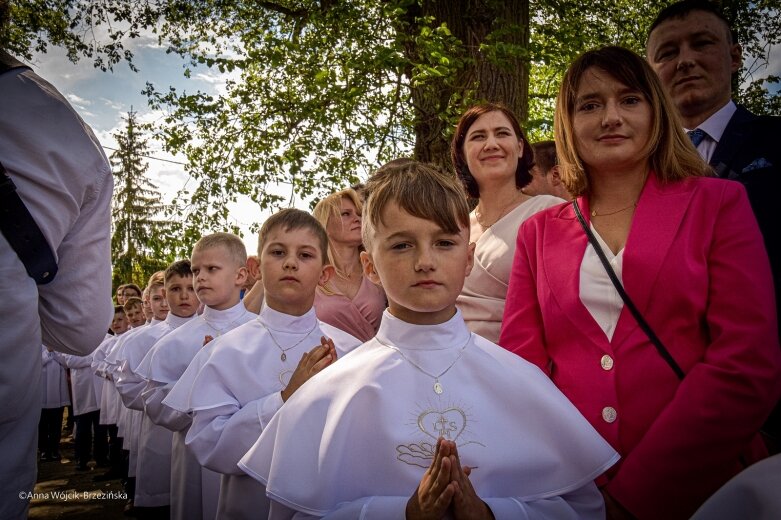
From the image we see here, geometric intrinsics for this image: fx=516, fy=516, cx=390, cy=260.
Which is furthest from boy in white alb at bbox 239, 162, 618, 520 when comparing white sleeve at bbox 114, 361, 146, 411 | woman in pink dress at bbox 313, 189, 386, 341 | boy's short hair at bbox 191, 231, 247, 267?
white sleeve at bbox 114, 361, 146, 411

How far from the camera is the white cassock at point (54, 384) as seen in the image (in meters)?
11.8

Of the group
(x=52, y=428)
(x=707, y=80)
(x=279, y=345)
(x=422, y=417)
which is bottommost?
(x=52, y=428)

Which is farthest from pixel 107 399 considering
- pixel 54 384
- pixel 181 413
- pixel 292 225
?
pixel 292 225

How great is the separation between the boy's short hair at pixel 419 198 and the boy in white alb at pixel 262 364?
2.65ft

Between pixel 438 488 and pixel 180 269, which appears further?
pixel 180 269

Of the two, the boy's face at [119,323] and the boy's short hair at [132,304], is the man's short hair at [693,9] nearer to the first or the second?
the boy's short hair at [132,304]

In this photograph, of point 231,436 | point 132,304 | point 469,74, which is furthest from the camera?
point 132,304

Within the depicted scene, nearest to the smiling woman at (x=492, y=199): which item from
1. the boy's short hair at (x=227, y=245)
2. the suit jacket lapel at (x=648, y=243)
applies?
the suit jacket lapel at (x=648, y=243)

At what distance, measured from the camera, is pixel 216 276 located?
5051 millimetres

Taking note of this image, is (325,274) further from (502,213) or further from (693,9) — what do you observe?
(693,9)

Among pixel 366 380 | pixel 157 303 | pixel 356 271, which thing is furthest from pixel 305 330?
pixel 157 303

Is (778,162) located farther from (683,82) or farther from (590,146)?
(590,146)

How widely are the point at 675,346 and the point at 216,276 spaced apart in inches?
165

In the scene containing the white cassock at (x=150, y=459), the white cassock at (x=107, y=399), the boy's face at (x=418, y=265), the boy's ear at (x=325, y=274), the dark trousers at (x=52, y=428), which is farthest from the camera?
the dark trousers at (x=52, y=428)
